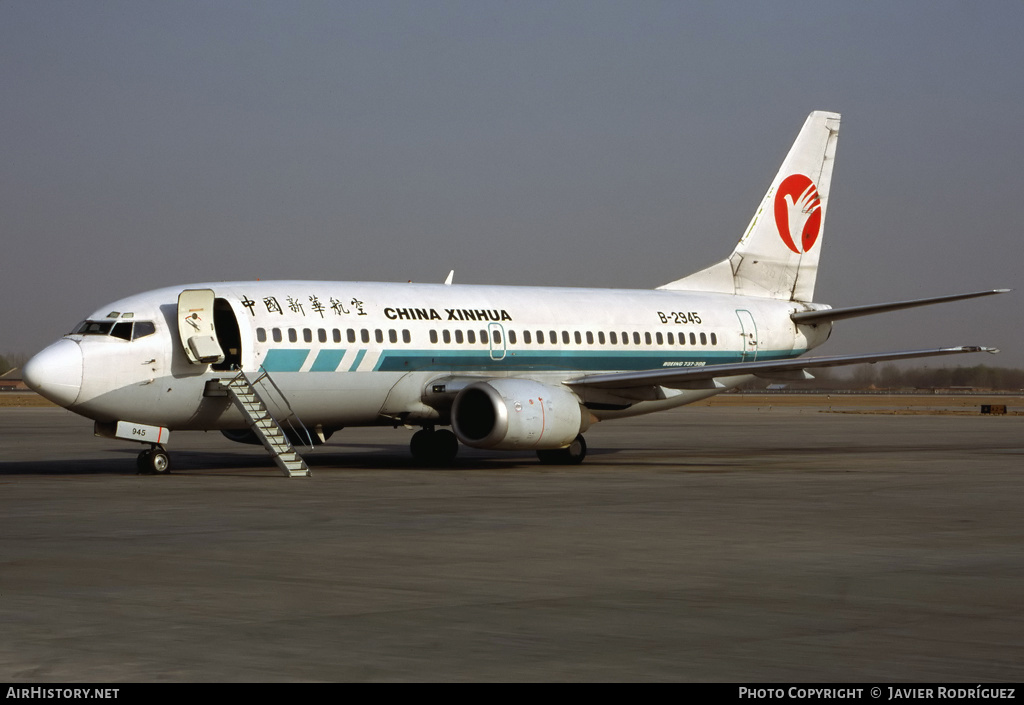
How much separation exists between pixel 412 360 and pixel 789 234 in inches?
518

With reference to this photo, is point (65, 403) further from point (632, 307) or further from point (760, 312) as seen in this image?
point (760, 312)

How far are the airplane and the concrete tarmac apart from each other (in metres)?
1.50

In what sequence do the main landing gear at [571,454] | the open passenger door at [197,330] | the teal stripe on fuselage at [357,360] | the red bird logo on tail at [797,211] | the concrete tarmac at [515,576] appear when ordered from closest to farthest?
the concrete tarmac at [515,576] → the open passenger door at [197,330] → the teal stripe on fuselage at [357,360] → the main landing gear at [571,454] → the red bird logo on tail at [797,211]

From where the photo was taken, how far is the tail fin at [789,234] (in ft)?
117

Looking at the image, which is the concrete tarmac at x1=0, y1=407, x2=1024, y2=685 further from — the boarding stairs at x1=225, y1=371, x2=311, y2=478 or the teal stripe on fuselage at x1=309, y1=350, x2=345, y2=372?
the teal stripe on fuselage at x1=309, y1=350, x2=345, y2=372

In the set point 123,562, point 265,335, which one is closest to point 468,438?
point 265,335

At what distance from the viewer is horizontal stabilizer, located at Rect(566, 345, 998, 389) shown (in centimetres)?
2795

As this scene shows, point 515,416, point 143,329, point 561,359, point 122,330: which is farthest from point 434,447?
point 122,330

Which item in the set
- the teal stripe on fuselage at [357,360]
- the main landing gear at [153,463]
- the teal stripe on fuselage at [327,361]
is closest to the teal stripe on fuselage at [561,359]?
the teal stripe on fuselage at [357,360]

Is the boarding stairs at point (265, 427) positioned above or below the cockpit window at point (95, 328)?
below

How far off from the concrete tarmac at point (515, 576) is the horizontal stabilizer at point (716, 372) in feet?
11.0

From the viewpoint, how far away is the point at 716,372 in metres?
27.9

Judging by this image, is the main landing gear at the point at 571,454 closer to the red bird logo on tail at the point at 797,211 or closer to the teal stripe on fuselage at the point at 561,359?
the teal stripe on fuselage at the point at 561,359

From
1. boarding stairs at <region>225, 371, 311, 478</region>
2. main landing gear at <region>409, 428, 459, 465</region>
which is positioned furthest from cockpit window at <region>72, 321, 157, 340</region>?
main landing gear at <region>409, 428, 459, 465</region>
